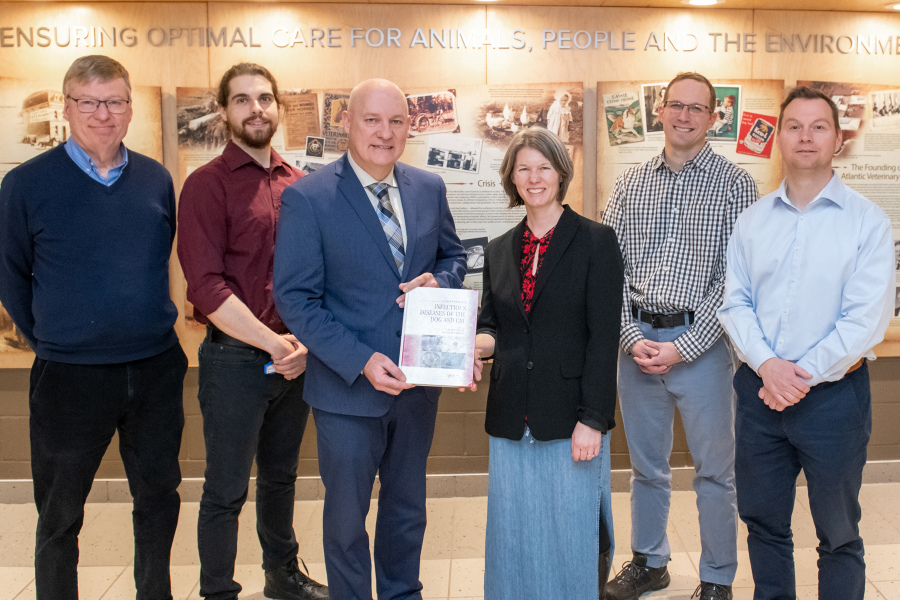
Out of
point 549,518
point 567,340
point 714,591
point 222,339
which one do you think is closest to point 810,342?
point 567,340

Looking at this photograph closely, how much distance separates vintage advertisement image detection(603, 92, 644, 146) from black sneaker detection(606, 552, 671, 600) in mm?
2193

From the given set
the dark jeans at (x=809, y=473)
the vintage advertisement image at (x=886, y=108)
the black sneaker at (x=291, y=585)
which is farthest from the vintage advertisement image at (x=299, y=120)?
the vintage advertisement image at (x=886, y=108)

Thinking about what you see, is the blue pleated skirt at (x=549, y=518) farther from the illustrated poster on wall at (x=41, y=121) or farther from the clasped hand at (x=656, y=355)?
the illustrated poster on wall at (x=41, y=121)

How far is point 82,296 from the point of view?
8.47ft

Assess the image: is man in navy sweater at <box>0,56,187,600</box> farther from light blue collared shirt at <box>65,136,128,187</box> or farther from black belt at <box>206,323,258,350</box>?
black belt at <box>206,323,258,350</box>

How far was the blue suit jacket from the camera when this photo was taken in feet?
8.05

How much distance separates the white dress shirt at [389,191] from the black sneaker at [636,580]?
174 cm

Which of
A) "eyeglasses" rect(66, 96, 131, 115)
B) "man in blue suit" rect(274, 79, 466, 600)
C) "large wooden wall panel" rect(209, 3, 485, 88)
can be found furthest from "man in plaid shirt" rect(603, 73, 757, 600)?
"eyeglasses" rect(66, 96, 131, 115)

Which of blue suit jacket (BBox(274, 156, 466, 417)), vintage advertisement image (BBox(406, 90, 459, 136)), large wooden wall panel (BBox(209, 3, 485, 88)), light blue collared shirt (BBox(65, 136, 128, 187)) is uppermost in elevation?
large wooden wall panel (BBox(209, 3, 485, 88))

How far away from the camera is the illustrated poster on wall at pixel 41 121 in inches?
155

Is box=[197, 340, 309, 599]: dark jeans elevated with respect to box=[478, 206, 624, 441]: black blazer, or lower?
lower

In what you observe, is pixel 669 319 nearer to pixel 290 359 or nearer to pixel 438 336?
pixel 438 336

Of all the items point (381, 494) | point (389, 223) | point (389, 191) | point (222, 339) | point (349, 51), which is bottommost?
point (381, 494)

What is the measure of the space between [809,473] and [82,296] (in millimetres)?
2577
